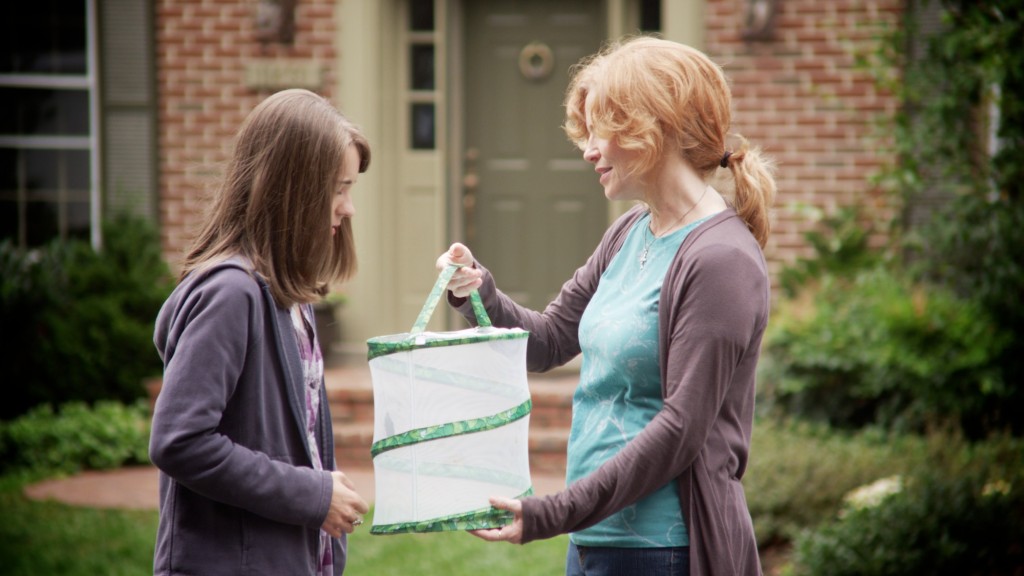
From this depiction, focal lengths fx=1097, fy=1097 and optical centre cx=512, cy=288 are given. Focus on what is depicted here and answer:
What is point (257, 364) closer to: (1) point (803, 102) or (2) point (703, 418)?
(2) point (703, 418)

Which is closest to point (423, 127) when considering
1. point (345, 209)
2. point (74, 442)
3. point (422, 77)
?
point (422, 77)

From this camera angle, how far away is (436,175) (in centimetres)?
778

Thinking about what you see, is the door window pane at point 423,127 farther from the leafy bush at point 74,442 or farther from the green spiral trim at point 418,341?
the green spiral trim at point 418,341

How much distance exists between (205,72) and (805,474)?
4962 mm

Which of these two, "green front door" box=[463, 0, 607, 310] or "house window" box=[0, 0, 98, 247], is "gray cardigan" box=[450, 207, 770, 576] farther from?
"house window" box=[0, 0, 98, 247]

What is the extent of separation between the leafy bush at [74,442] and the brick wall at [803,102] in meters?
4.26

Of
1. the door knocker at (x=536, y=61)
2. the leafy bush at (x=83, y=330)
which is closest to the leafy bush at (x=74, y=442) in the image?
the leafy bush at (x=83, y=330)

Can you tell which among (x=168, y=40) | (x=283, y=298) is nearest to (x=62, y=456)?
→ (x=168, y=40)

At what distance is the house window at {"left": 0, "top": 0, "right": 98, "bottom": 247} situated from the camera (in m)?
8.05

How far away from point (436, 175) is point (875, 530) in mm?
4511

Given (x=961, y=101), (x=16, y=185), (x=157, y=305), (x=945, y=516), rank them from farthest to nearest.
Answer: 1. (x=16, y=185)
2. (x=157, y=305)
3. (x=961, y=101)
4. (x=945, y=516)

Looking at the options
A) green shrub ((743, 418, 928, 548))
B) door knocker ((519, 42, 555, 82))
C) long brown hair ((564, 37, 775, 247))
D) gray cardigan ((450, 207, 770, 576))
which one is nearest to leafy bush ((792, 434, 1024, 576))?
green shrub ((743, 418, 928, 548))

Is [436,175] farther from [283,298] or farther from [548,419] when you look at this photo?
[283,298]

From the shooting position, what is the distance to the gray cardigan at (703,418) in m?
1.92
